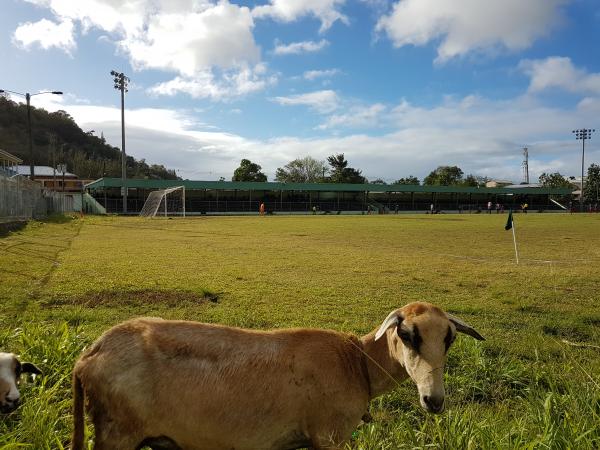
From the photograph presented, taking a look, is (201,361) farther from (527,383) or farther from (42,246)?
(42,246)

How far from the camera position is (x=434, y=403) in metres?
2.90

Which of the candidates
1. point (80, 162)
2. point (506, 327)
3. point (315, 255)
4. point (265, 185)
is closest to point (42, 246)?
point (315, 255)

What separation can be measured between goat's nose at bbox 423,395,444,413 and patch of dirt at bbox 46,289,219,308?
6289mm

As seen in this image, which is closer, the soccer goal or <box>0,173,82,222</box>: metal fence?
<box>0,173,82,222</box>: metal fence

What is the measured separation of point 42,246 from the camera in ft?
55.9

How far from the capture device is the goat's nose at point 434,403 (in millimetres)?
2894

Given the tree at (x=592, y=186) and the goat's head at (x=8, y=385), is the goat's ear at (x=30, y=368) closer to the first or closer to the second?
the goat's head at (x=8, y=385)

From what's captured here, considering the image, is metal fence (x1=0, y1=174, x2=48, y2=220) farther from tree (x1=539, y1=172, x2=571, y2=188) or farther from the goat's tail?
tree (x1=539, y1=172, x2=571, y2=188)

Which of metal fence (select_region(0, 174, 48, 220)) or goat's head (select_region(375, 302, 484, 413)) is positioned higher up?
metal fence (select_region(0, 174, 48, 220))

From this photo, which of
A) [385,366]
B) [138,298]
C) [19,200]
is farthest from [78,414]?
[19,200]

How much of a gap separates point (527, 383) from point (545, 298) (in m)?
4.98

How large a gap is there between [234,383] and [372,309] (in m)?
5.71

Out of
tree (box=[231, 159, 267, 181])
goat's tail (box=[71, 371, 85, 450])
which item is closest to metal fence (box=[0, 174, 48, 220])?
goat's tail (box=[71, 371, 85, 450])

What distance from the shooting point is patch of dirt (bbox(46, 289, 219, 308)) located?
27.5 feet
